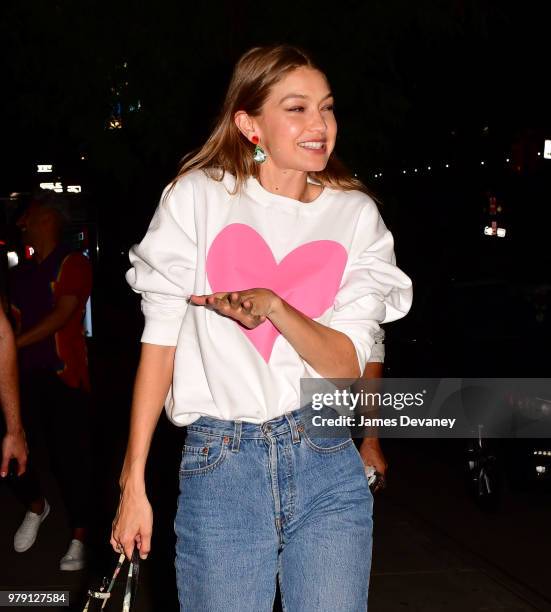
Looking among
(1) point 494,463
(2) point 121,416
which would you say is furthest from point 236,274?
(2) point 121,416

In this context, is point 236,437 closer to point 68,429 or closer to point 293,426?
point 293,426

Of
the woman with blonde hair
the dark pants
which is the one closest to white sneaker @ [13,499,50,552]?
the dark pants

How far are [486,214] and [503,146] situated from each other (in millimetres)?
1249

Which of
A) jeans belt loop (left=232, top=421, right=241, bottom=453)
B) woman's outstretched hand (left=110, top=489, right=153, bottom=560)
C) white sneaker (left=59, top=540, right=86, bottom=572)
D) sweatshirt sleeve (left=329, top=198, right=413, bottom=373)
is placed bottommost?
white sneaker (left=59, top=540, right=86, bottom=572)

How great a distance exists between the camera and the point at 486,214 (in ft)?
56.2

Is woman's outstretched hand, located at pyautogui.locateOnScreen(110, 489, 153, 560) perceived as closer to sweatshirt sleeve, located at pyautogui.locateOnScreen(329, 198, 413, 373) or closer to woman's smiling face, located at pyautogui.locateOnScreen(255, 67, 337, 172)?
sweatshirt sleeve, located at pyautogui.locateOnScreen(329, 198, 413, 373)

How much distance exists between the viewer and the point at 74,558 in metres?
5.52

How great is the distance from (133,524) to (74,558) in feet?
11.0

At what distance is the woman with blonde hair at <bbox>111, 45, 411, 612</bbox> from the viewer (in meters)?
2.35

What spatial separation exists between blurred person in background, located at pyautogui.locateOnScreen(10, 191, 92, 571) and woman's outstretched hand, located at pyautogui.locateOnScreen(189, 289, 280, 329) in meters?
3.50

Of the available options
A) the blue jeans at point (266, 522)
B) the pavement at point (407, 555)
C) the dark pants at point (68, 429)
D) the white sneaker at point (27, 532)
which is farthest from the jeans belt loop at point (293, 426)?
the white sneaker at point (27, 532)

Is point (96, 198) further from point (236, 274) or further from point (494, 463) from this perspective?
point (236, 274)

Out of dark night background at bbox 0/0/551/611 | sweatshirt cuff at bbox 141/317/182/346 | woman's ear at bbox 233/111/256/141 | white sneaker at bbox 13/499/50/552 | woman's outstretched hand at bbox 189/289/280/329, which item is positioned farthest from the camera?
dark night background at bbox 0/0/551/611

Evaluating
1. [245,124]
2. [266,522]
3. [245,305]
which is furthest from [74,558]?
[245,305]
